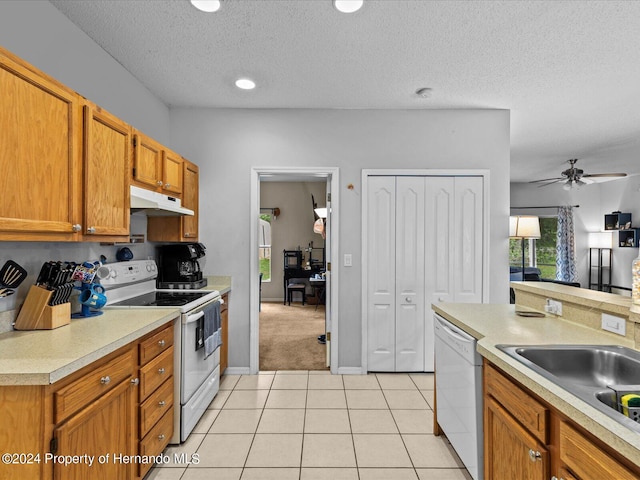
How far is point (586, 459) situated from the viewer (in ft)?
3.11

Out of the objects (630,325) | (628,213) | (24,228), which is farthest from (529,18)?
(628,213)

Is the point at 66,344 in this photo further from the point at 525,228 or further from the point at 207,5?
the point at 525,228

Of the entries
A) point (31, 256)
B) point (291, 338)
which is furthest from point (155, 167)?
point (291, 338)

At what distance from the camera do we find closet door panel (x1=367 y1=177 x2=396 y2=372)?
11.0 ft

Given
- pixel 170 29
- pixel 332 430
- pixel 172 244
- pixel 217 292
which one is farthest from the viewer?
pixel 172 244

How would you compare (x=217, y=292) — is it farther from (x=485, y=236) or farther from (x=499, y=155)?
(x=499, y=155)

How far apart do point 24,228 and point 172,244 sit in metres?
1.86

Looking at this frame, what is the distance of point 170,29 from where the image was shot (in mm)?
2170

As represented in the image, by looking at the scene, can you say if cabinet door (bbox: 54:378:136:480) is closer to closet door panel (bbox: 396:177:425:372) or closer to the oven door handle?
the oven door handle

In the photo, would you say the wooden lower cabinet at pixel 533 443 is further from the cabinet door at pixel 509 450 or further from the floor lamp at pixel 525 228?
the floor lamp at pixel 525 228

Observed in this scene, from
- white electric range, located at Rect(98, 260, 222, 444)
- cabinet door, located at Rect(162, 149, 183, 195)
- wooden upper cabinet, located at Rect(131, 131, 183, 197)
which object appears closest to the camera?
white electric range, located at Rect(98, 260, 222, 444)

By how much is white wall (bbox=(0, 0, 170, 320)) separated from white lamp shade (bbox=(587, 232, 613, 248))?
8534mm

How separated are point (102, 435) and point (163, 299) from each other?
3.86 ft

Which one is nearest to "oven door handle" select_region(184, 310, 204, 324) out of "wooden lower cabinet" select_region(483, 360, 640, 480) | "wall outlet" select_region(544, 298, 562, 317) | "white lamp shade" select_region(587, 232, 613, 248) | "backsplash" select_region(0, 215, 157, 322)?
"backsplash" select_region(0, 215, 157, 322)
